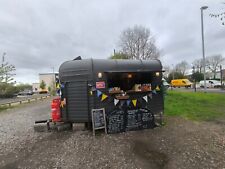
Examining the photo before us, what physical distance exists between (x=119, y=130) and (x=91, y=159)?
7.96 feet

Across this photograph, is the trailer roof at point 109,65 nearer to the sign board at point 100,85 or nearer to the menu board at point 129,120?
the sign board at point 100,85

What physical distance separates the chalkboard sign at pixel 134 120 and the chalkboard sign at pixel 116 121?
0.75ft

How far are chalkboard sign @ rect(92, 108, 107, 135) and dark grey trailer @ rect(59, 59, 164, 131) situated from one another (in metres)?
0.17

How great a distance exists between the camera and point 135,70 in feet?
26.7

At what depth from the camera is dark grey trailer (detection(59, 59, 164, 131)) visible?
7.70 m

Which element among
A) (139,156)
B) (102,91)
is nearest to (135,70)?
(102,91)

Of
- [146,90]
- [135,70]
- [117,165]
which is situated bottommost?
[117,165]

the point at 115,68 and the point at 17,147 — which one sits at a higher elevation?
the point at 115,68

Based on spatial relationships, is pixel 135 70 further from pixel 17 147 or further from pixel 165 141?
pixel 17 147

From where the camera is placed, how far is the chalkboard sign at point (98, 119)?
7570 mm

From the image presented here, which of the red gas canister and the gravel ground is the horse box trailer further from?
the gravel ground

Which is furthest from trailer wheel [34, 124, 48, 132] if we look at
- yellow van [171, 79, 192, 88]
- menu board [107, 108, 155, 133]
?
yellow van [171, 79, 192, 88]

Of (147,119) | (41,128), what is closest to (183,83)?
(147,119)

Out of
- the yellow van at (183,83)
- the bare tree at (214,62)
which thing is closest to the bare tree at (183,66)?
the bare tree at (214,62)
